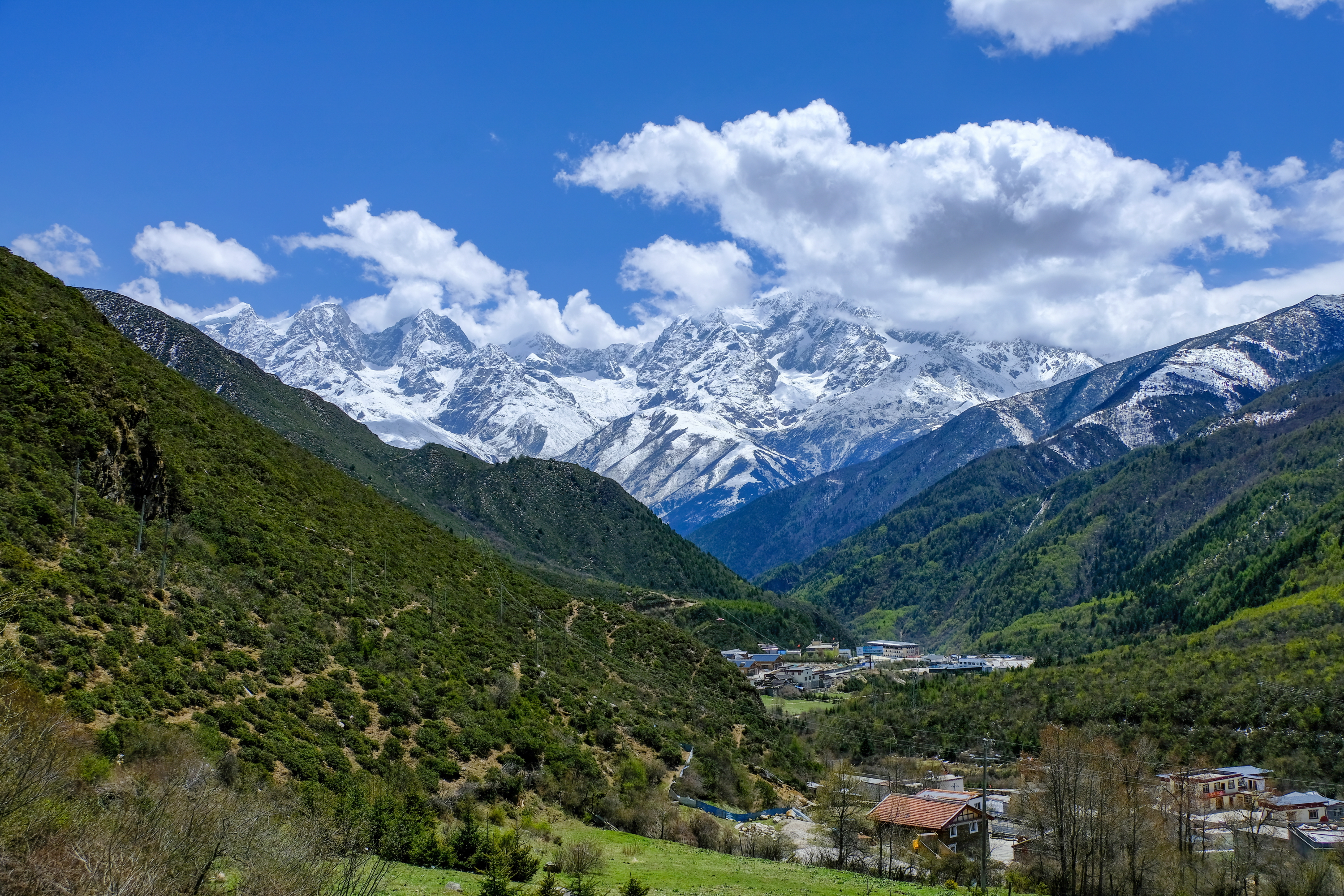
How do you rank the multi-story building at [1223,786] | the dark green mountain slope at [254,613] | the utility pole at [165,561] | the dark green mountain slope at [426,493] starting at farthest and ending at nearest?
the dark green mountain slope at [426,493]
the multi-story building at [1223,786]
the utility pole at [165,561]
the dark green mountain slope at [254,613]

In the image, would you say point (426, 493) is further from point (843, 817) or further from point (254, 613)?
point (843, 817)

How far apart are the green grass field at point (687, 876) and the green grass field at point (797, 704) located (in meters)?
84.3

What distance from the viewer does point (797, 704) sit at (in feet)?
440

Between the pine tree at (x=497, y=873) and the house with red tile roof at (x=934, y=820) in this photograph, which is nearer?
the pine tree at (x=497, y=873)

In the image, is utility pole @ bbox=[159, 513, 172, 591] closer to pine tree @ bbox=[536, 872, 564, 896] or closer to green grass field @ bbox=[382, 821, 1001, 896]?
green grass field @ bbox=[382, 821, 1001, 896]

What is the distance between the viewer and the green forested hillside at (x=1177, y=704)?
288 ft

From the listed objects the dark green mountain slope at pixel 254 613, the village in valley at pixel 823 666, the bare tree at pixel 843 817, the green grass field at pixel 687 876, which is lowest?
the village in valley at pixel 823 666

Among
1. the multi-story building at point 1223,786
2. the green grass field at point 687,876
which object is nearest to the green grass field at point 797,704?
the multi-story building at point 1223,786

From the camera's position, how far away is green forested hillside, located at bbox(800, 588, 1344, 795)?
87688 mm

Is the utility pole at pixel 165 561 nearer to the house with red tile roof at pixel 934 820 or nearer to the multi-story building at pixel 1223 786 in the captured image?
the house with red tile roof at pixel 934 820

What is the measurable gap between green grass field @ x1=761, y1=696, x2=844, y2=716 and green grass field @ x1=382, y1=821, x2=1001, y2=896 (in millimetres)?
84252

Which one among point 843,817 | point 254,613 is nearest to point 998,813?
point 843,817

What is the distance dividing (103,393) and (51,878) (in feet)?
123

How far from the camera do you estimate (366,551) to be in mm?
56938
